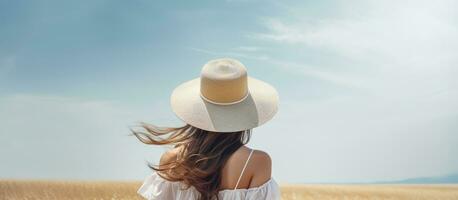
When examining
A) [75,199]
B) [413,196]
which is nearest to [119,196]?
[75,199]

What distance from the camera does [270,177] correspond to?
2828mm

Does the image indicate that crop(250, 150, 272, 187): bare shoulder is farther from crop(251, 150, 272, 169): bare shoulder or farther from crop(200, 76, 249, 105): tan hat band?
crop(200, 76, 249, 105): tan hat band

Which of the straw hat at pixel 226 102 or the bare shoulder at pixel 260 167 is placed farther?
the straw hat at pixel 226 102

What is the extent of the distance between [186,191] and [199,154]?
24cm

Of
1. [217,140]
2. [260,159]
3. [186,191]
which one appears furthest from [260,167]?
[186,191]

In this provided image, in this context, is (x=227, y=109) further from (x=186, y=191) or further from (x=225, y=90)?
(x=186, y=191)

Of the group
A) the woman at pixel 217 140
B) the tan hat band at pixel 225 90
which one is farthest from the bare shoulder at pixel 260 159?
the tan hat band at pixel 225 90

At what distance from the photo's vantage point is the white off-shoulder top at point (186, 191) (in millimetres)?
2732

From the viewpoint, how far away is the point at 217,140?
2869 millimetres

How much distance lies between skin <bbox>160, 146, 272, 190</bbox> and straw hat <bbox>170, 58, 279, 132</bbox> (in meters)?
0.16

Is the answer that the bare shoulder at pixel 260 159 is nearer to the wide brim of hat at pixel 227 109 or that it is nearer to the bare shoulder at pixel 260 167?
the bare shoulder at pixel 260 167

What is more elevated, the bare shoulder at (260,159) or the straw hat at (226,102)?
the straw hat at (226,102)

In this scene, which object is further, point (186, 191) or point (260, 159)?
point (186, 191)

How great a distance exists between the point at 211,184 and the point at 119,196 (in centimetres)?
505
